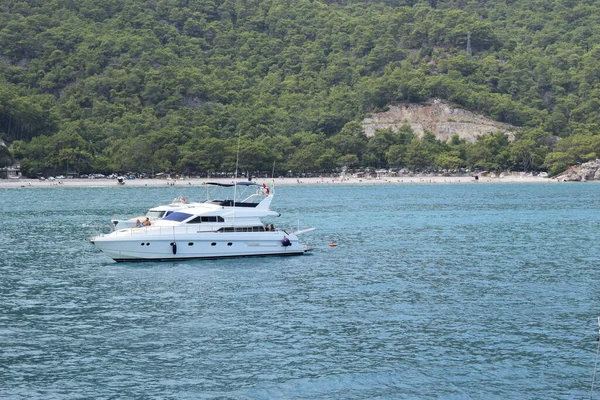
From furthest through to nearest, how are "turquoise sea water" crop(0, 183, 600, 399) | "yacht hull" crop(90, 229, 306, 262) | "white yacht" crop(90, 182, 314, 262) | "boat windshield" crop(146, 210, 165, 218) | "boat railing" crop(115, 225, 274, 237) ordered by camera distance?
"boat windshield" crop(146, 210, 165, 218)
"boat railing" crop(115, 225, 274, 237)
"white yacht" crop(90, 182, 314, 262)
"yacht hull" crop(90, 229, 306, 262)
"turquoise sea water" crop(0, 183, 600, 399)

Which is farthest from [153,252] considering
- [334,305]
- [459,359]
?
[459,359]

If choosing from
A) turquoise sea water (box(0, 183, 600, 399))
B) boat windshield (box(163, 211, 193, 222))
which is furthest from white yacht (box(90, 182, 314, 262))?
turquoise sea water (box(0, 183, 600, 399))

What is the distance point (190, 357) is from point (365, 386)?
804 centimetres

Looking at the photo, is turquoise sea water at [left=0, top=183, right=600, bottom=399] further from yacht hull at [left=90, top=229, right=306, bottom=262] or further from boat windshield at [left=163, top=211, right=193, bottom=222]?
boat windshield at [left=163, top=211, right=193, bottom=222]

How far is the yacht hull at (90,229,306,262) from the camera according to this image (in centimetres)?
6369

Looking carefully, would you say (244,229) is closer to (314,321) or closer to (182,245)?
(182,245)

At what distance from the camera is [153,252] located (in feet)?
210

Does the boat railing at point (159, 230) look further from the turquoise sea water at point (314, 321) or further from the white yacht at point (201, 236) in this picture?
the turquoise sea water at point (314, 321)

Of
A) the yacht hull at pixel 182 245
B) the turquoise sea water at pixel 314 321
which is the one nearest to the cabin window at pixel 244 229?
the yacht hull at pixel 182 245

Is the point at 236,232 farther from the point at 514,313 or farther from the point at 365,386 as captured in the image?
the point at 365,386

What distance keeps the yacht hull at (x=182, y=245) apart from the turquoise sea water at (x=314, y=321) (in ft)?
2.71

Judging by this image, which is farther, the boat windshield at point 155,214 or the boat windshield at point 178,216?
the boat windshield at point 155,214

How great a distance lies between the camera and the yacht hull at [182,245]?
2507 inches

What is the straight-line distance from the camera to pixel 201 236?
64875 millimetres
